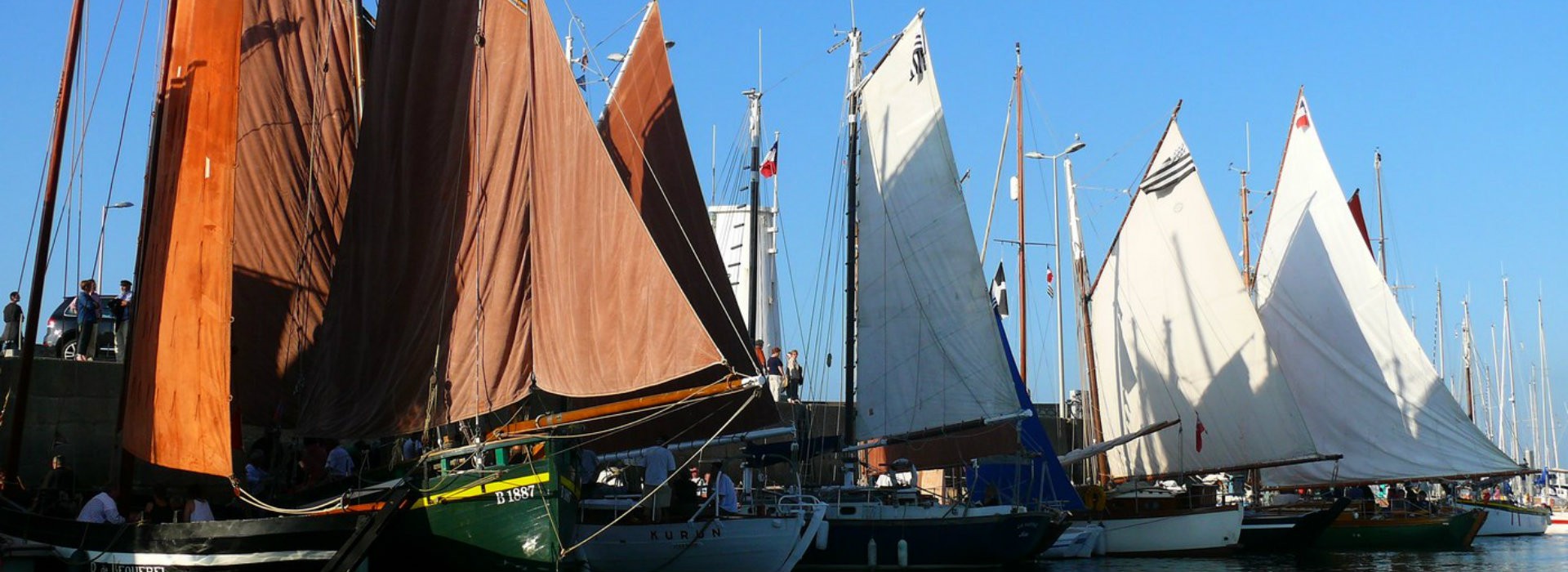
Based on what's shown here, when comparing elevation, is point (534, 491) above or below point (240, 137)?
below

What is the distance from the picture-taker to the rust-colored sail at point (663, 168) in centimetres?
2878

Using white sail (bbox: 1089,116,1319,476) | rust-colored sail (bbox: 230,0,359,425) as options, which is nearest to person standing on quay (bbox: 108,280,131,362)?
rust-colored sail (bbox: 230,0,359,425)

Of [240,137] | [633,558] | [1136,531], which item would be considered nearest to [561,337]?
[633,558]

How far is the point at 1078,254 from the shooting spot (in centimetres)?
4241

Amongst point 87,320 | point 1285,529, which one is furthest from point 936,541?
point 87,320

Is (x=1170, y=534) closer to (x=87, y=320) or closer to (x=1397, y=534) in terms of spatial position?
(x=1397, y=534)

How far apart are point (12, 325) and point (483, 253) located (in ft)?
38.2

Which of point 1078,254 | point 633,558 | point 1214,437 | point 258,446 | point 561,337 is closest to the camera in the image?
point 561,337

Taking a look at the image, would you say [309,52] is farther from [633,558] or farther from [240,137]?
[633,558]

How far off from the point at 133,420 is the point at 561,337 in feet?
18.7

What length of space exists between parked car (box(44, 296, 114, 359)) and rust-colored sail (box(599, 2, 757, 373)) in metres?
10.0

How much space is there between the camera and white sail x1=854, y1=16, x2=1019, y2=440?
31.9 m

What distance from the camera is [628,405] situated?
71.9ft

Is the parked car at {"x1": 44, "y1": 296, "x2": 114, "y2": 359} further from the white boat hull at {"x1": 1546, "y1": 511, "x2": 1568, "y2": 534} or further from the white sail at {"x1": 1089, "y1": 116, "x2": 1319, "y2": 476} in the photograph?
the white boat hull at {"x1": 1546, "y1": 511, "x2": 1568, "y2": 534}
